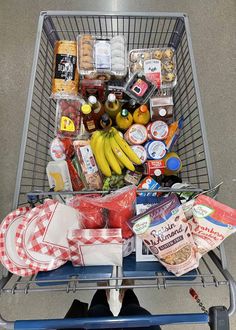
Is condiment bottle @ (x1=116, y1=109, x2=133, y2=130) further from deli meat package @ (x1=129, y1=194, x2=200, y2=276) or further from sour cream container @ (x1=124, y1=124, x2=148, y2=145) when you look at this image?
deli meat package @ (x1=129, y1=194, x2=200, y2=276)

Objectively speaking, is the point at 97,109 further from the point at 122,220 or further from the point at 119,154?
the point at 122,220

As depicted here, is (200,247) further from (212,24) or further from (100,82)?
(212,24)

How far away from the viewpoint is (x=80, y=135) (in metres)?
1.31

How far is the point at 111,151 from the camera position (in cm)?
123

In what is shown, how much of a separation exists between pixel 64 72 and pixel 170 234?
0.83m

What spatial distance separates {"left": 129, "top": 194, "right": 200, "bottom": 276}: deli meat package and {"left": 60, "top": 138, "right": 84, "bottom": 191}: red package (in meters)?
0.45

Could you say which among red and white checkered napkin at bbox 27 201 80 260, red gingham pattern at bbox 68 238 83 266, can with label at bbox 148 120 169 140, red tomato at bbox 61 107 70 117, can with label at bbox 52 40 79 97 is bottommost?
red gingham pattern at bbox 68 238 83 266

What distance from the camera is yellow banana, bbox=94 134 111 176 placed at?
3.98ft

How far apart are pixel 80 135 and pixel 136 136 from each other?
247mm

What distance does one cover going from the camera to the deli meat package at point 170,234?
854mm

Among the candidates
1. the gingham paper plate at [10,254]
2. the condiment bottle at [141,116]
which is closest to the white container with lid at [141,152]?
the condiment bottle at [141,116]

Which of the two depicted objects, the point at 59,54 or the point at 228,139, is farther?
the point at 228,139

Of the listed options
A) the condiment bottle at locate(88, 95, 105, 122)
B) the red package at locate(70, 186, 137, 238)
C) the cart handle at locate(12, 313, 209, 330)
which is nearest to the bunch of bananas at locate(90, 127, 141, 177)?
the condiment bottle at locate(88, 95, 105, 122)

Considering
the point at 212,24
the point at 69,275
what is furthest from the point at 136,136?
the point at 212,24
